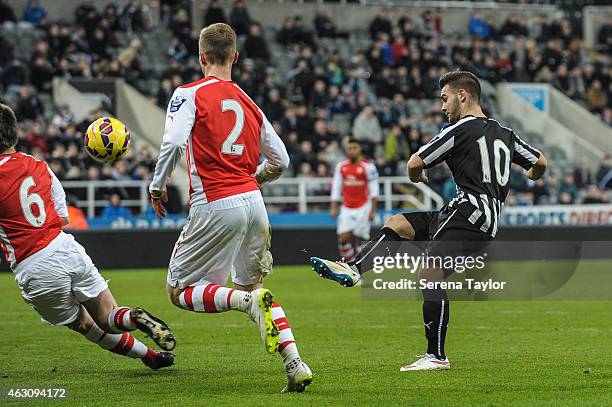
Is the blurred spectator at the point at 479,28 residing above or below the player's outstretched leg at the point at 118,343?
above

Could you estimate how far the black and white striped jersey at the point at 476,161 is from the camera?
7949 mm

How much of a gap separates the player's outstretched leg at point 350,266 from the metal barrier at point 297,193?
14275 mm

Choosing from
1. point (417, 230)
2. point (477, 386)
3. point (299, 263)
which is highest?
point (417, 230)

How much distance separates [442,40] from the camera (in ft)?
105

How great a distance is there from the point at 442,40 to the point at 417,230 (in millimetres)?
24440

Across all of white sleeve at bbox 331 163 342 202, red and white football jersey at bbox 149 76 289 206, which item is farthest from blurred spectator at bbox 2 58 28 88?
red and white football jersey at bbox 149 76 289 206

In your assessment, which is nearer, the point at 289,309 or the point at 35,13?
the point at 289,309

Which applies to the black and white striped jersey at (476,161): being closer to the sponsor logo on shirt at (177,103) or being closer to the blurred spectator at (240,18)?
the sponsor logo on shirt at (177,103)

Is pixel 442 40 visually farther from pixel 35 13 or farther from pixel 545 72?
pixel 35 13

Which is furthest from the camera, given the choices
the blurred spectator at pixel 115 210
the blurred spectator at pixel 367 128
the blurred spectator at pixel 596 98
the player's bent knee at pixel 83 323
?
the blurred spectator at pixel 596 98

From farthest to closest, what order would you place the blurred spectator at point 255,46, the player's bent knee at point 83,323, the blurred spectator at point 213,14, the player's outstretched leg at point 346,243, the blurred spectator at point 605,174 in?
the blurred spectator at point 255,46, the blurred spectator at point 605,174, the blurred spectator at point 213,14, the player's outstretched leg at point 346,243, the player's bent knee at point 83,323

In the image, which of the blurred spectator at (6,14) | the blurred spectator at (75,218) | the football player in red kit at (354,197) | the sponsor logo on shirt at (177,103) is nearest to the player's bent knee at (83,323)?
the sponsor logo on shirt at (177,103)

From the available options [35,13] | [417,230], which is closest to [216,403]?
[417,230]

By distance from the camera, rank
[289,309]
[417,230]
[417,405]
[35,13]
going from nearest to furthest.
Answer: [417,405] → [417,230] → [289,309] → [35,13]
